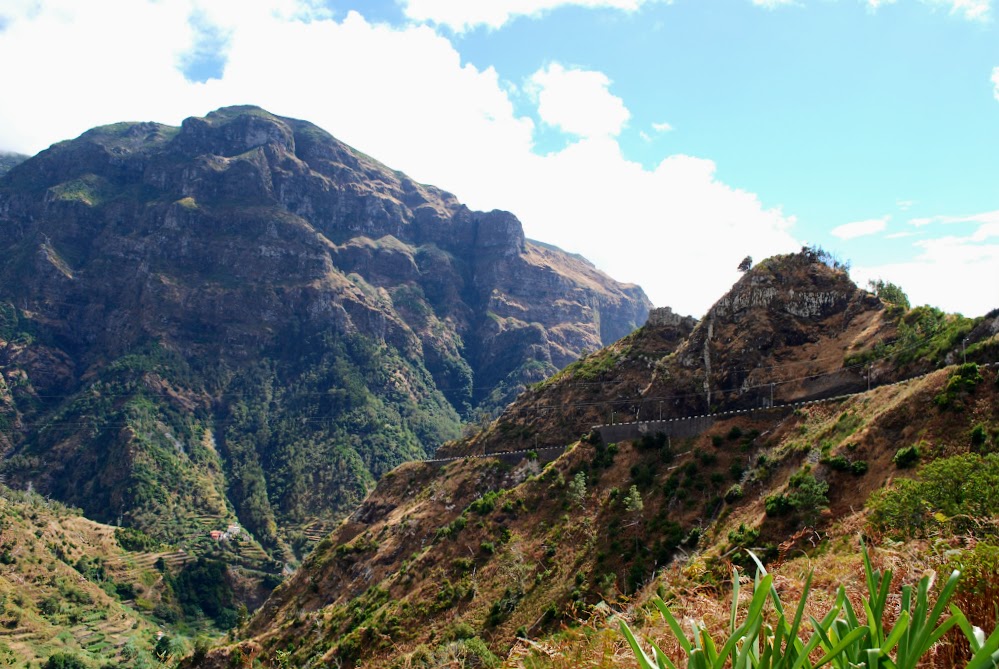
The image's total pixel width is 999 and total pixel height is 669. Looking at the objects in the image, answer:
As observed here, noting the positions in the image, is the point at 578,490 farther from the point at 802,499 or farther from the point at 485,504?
the point at 802,499

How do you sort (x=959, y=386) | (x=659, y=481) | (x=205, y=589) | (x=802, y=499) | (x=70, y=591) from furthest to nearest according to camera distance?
(x=205, y=589)
(x=70, y=591)
(x=659, y=481)
(x=802, y=499)
(x=959, y=386)

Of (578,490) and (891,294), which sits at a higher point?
(891,294)

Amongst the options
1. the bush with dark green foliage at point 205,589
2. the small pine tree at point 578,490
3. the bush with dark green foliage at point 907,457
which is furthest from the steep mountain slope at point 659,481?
the bush with dark green foliage at point 205,589

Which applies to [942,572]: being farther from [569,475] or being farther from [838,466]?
[569,475]

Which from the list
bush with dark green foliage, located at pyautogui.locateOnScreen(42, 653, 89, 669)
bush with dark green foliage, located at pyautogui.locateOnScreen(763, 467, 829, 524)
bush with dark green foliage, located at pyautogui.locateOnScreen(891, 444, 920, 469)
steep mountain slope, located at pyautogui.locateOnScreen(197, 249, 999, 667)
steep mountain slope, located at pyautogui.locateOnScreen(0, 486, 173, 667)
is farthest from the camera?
steep mountain slope, located at pyautogui.locateOnScreen(0, 486, 173, 667)

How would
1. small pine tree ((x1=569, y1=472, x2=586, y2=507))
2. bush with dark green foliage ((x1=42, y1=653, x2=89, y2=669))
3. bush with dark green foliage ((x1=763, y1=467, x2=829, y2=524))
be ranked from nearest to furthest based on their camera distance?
bush with dark green foliage ((x1=763, y1=467, x2=829, y2=524)), small pine tree ((x1=569, y1=472, x2=586, y2=507)), bush with dark green foliage ((x1=42, y1=653, x2=89, y2=669))

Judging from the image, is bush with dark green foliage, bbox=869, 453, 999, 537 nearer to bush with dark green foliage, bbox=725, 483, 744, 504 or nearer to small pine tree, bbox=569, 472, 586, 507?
bush with dark green foliage, bbox=725, 483, 744, 504

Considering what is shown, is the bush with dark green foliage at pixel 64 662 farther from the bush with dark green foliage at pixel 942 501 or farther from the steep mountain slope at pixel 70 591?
the bush with dark green foliage at pixel 942 501

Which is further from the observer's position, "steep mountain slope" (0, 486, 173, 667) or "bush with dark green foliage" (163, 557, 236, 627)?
"bush with dark green foliage" (163, 557, 236, 627)

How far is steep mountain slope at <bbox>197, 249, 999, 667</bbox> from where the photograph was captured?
114ft

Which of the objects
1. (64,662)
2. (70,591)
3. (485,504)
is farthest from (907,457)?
(70,591)

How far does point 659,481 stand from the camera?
49.2 meters

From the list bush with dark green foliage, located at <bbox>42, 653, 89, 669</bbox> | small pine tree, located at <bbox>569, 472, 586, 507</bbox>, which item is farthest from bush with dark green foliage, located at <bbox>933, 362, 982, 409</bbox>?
bush with dark green foliage, located at <bbox>42, 653, 89, 669</bbox>

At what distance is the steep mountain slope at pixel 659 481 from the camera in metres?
34.8
